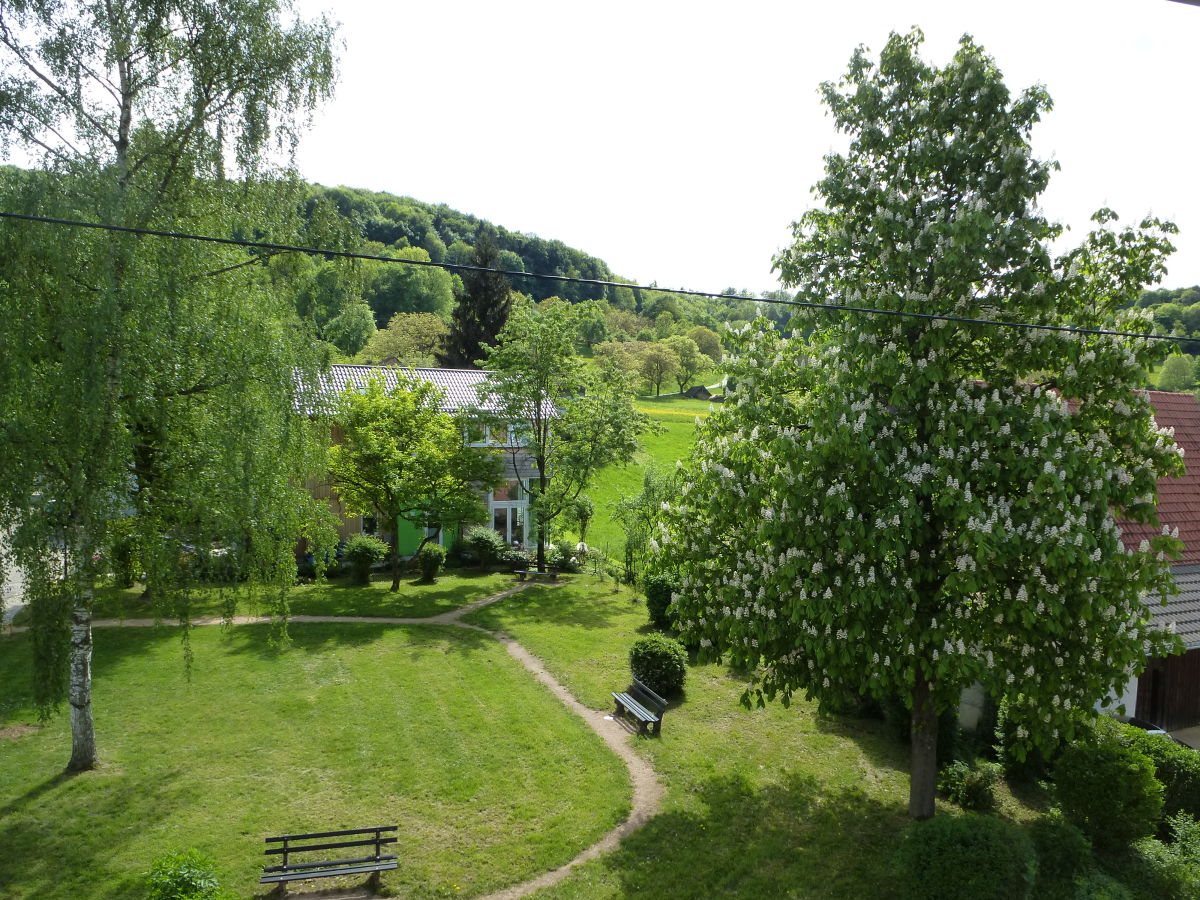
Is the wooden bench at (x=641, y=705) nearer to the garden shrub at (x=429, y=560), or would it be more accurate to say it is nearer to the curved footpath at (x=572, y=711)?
the curved footpath at (x=572, y=711)

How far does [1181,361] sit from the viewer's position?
5875 cm

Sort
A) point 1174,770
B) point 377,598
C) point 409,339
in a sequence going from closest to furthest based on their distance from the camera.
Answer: point 1174,770
point 377,598
point 409,339

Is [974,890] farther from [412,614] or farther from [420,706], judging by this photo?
[412,614]

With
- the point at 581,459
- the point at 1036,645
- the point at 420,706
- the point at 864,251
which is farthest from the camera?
the point at 581,459

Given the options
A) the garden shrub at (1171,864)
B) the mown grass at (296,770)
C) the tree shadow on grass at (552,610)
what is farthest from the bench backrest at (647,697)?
the garden shrub at (1171,864)

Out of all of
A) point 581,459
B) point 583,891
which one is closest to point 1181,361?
point 581,459

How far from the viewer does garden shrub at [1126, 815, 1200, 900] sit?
32.8ft

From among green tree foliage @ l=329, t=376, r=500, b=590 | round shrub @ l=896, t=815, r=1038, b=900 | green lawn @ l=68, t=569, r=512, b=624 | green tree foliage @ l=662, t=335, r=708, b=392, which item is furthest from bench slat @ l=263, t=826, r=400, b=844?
green tree foliage @ l=662, t=335, r=708, b=392

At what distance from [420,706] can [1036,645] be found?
37.1ft

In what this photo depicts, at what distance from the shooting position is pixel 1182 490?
16703mm

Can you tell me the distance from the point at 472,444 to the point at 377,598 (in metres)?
6.50

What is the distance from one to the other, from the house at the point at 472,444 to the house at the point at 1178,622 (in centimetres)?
1842

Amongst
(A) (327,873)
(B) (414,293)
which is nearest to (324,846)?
(A) (327,873)

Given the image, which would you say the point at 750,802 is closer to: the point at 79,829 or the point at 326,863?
the point at 326,863
